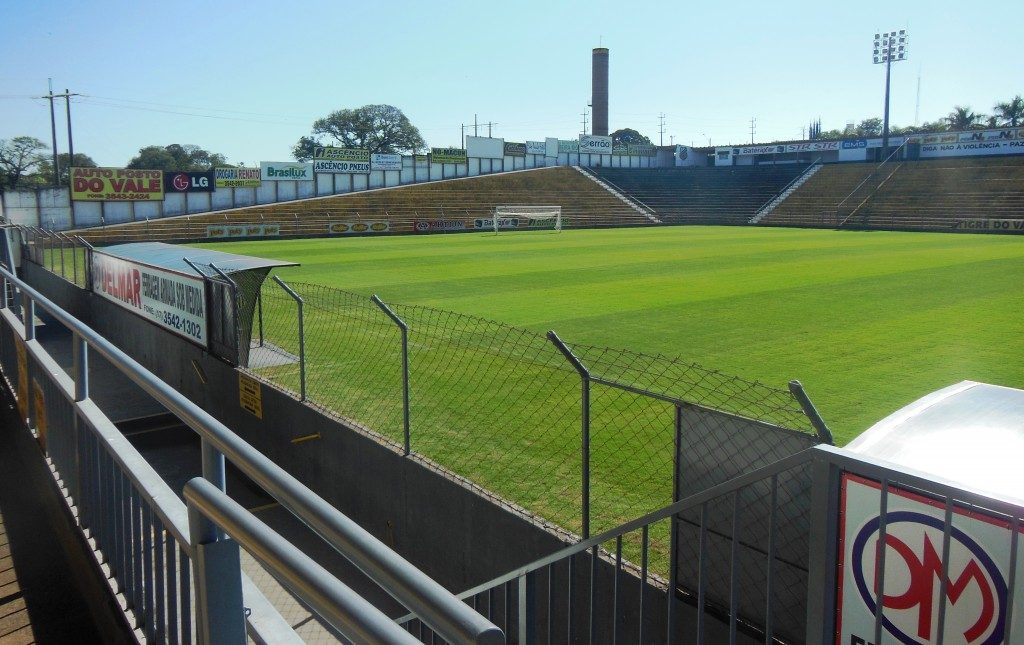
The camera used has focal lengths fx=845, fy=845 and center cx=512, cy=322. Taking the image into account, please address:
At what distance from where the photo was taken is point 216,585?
7.23ft

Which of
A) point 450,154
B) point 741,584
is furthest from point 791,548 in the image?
point 450,154

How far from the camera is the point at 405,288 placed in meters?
19.8

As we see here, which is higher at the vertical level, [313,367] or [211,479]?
[211,479]

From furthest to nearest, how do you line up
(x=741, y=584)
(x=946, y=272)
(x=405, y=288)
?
(x=946, y=272), (x=405, y=288), (x=741, y=584)

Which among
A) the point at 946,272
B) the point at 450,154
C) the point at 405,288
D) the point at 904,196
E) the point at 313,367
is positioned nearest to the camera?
the point at 313,367

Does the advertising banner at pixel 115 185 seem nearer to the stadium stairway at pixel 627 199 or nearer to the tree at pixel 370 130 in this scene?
the stadium stairway at pixel 627 199

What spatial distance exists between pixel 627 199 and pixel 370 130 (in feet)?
211

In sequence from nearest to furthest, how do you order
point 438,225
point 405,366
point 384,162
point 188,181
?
1. point 405,366
2. point 438,225
3. point 188,181
4. point 384,162

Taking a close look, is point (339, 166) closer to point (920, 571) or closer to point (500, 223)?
point (500, 223)

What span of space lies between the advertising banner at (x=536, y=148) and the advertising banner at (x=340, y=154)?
19892 mm

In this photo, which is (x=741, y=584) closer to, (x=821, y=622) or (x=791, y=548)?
(x=791, y=548)

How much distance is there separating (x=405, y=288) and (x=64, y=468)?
1481 centimetres

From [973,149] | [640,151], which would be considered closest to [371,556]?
[973,149]

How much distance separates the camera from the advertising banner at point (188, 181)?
5212 cm
